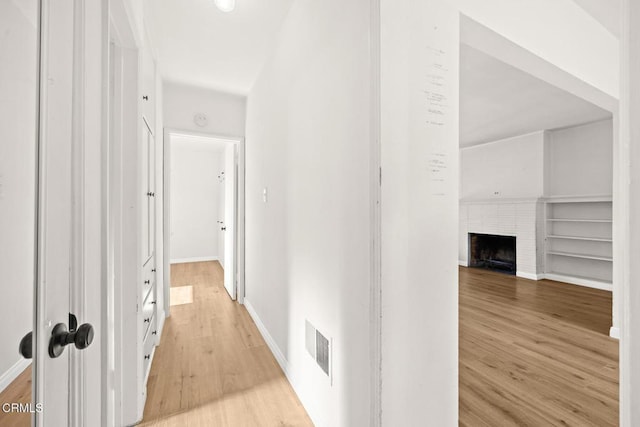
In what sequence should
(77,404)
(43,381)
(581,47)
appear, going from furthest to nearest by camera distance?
(581,47) → (77,404) → (43,381)

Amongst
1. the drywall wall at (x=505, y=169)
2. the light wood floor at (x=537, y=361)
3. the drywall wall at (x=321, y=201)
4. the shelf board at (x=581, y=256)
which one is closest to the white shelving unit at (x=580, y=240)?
the shelf board at (x=581, y=256)

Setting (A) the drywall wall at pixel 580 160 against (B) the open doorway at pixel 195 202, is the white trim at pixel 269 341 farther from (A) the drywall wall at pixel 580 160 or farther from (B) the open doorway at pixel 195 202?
(A) the drywall wall at pixel 580 160

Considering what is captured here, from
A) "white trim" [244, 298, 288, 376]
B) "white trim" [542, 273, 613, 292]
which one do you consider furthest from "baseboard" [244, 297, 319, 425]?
"white trim" [542, 273, 613, 292]

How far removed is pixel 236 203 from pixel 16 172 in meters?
3.22

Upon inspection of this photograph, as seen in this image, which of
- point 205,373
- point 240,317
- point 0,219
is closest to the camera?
point 0,219

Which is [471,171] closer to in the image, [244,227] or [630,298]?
[244,227]

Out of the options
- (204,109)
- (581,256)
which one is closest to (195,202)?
(204,109)

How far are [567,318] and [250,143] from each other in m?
4.16

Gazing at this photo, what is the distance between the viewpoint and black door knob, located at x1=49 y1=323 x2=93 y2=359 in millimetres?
671

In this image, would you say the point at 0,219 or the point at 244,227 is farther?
the point at 244,227

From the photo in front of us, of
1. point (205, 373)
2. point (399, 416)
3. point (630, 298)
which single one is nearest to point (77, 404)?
point (399, 416)

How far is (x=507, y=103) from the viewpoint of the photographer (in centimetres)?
378

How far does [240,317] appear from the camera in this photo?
3.17 metres

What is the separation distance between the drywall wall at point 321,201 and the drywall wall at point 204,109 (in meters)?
1.10
